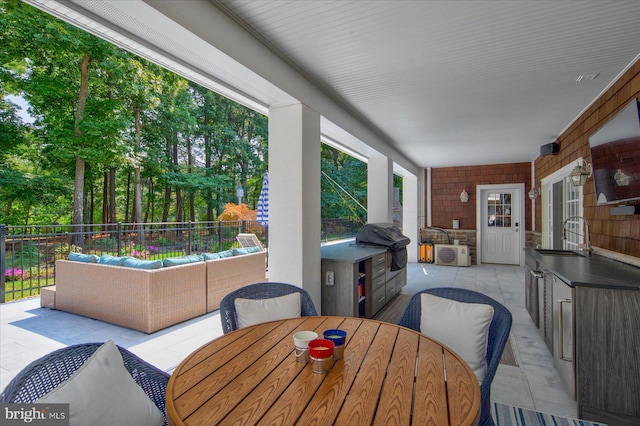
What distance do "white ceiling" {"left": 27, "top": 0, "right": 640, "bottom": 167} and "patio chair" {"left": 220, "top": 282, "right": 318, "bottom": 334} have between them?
1.64 meters

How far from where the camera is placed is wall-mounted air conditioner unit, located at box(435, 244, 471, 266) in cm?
806

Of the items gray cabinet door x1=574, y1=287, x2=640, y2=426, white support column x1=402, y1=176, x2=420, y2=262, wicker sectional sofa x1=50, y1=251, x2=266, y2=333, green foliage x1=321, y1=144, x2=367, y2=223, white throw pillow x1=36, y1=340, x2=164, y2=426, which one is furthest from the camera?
green foliage x1=321, y1=144, x2=367, y2=223

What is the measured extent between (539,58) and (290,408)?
11.1 ft

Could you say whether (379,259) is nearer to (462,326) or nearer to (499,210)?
(462,326)

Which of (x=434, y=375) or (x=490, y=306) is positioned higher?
(x=490, y=306)

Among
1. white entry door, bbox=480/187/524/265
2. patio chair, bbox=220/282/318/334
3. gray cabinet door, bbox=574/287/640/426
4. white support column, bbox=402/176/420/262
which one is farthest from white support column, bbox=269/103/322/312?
white entry door, bbox=480/187/524/265

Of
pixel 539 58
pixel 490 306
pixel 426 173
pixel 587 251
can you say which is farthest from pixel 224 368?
pixel 426 173

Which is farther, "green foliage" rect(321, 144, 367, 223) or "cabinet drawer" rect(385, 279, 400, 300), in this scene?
"green foliage" rect(321, 144, 367, 223)

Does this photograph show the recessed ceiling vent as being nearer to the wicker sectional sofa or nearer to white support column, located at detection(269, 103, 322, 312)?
white support column, located at detection(269, 103, 322, 312)

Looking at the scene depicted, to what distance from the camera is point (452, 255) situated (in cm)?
815

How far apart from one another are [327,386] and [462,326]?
100cm

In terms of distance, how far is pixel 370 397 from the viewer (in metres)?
1.11

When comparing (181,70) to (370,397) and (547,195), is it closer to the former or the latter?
(370,397)

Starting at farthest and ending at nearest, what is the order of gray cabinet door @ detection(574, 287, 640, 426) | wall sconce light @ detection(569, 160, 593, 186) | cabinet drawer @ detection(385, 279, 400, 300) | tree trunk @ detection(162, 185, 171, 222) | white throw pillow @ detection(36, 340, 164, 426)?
tree trunk @ detection(162, 185, 171, 222) → cabinet drawer @ detection(385, 279, 400, 300) → wall sconce light @ detection(569, 160, 593, 186) → gray cabinet door @ detection(574, 287, 640, 426) → white throw pillow @ detection(36, 340, 164, 426)
